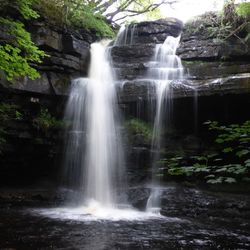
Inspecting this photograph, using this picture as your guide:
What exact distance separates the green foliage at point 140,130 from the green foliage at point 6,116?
9.71ft

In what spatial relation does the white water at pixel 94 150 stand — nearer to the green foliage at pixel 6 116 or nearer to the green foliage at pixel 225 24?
the green foliage at pixel 6 116

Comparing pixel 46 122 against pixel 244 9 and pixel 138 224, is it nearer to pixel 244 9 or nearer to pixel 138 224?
pixel 138 224

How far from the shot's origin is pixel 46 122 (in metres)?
9.98

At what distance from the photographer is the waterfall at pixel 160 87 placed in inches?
342

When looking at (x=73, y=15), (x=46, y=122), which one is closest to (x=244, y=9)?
(x=73, y=15)

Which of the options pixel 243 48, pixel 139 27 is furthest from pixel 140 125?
pixel 139 27

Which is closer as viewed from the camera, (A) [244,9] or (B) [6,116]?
(B) [6,116]

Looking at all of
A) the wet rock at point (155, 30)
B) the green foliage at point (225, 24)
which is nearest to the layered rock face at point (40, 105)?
the wet rock at point (155, 30)

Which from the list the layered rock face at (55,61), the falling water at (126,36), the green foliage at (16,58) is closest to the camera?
the green foliage at (16,58)

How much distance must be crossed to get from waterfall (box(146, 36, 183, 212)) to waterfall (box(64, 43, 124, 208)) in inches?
37.9

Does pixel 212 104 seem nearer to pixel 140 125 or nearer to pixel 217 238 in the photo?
pixel 140 125

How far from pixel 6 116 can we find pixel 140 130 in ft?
11.6

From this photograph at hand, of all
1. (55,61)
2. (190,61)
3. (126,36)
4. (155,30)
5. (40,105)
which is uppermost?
(155,30)

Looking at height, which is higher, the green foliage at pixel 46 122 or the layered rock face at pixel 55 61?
the layered rock face at pixel 55 61
